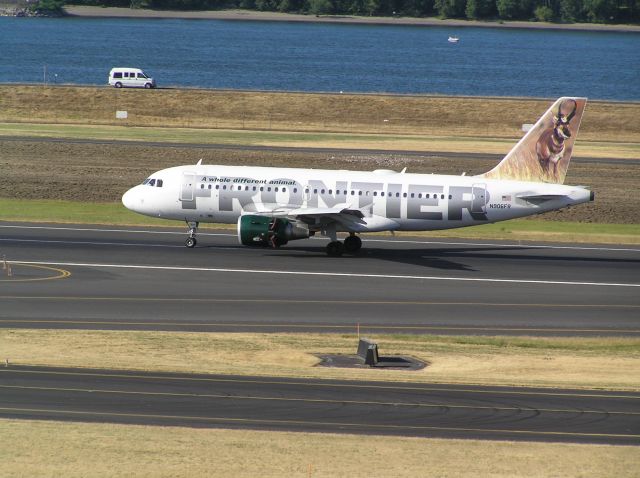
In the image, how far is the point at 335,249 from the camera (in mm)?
59688

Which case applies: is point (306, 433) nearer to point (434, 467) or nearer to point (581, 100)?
point (434, 467)

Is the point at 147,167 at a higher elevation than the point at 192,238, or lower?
higher

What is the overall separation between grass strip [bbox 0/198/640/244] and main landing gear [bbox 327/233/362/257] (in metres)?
8.47

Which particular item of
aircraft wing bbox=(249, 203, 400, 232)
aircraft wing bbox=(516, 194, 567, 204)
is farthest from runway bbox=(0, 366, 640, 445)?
aircraft wing bbox=(516, 194, 567, 204)

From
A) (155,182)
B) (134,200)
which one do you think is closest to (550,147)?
(155,182)

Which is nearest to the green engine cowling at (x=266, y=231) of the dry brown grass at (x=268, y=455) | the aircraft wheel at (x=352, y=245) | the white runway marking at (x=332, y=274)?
the white runway marking at (x=332, y=274)

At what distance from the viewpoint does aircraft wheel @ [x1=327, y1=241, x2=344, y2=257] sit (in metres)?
59.7

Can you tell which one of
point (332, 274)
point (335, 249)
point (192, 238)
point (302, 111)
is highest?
point (302, 111)

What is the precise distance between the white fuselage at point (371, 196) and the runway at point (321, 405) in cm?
2424

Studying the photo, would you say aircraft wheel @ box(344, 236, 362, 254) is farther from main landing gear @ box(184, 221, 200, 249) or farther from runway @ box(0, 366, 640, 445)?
runway @ box(0, 366, 640, 445)

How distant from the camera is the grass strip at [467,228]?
67938 millimetres

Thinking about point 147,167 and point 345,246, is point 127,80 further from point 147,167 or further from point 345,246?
point 345,246

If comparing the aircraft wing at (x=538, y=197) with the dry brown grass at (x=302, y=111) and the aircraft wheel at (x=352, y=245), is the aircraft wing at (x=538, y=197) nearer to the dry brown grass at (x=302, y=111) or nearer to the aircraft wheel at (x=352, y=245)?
the aircraft wheel at (x=352, y=245)

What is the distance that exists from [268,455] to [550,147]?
35717 mm
